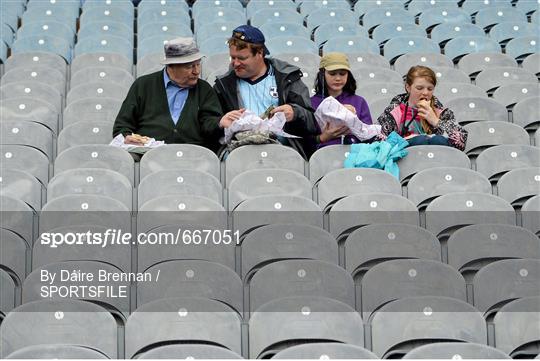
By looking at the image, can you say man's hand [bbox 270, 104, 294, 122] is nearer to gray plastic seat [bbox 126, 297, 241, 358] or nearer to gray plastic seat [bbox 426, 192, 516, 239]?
gray plastic seat [bbox 426, 192, 516, 239]

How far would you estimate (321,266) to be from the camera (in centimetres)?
571

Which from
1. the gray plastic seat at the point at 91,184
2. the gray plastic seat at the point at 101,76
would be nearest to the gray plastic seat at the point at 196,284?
the gray plastic seat at the point at 91,184

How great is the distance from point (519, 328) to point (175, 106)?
2732 millimetres

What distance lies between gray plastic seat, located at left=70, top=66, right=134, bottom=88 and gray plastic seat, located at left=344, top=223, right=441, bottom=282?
9.25 ft

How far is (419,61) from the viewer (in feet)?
29.6

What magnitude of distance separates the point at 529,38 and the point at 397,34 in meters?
0.98

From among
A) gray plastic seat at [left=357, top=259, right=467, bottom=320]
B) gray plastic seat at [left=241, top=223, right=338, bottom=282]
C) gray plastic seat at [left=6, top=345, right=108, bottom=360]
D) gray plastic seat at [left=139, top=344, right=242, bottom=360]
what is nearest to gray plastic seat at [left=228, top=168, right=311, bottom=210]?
gray plastic seat at [left=241, top=223, right=338, bottom=282]

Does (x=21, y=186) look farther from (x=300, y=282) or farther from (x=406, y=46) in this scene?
(x=406, y=46)

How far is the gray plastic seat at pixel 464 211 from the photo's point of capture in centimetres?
641

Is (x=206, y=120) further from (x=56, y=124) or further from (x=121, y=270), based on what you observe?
(x=121, y=270)

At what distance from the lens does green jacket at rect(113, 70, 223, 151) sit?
7.25 m

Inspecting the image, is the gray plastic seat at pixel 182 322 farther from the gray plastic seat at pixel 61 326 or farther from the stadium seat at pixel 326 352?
the stadium seat at pixel 326 352

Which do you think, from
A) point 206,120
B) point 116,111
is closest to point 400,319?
point 206,120

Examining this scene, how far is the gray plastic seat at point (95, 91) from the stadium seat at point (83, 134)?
2.09 feet
